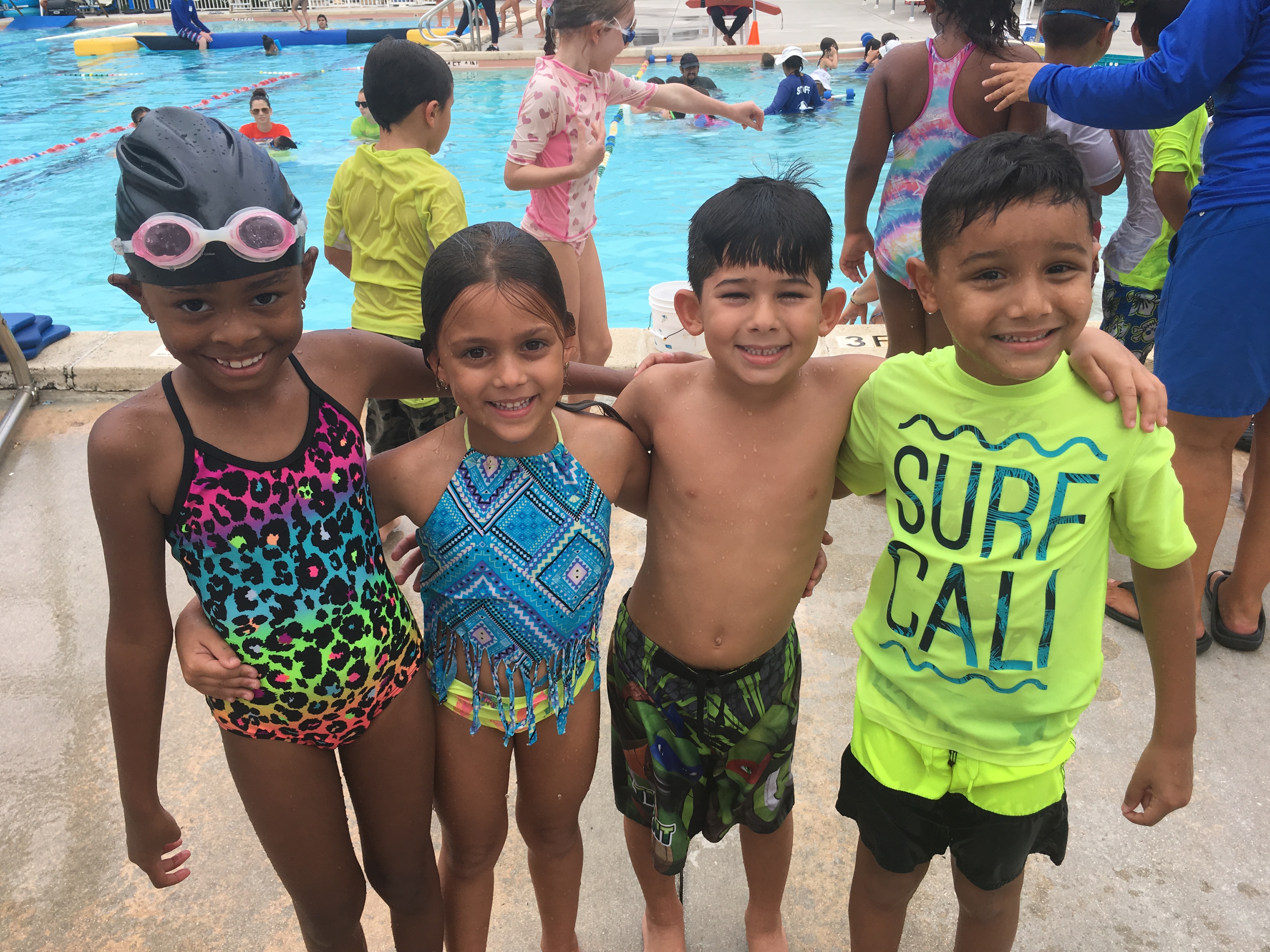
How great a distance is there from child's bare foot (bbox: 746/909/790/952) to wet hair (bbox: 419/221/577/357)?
1.51 meters

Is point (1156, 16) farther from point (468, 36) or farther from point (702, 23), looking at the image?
point (702, 23)

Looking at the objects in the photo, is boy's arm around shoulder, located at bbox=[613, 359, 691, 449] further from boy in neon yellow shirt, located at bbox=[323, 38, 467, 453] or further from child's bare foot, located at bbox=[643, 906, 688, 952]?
boy in neon yellow shirt, located at bbox=[323, 38, 467, 453]

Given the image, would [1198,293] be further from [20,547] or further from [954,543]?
[20,547]

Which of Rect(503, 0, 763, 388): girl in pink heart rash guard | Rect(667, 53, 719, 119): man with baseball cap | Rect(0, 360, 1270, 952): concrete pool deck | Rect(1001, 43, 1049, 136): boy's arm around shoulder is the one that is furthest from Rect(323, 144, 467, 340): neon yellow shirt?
Rect(667, 53, 719, 119): man with baseball cap

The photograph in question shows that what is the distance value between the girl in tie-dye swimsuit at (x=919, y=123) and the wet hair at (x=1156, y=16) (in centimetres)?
45

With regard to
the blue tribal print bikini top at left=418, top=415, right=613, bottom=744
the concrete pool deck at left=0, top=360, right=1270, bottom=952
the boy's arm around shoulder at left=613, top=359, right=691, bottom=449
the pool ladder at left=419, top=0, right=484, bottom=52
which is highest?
the pool ladder at left=419, top=0, right=484, bottom=52

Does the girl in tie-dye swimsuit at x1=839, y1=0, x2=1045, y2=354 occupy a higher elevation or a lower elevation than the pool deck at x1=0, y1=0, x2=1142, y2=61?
lower

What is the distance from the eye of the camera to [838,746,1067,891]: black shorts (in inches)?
70.2

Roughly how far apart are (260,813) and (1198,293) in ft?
9.47

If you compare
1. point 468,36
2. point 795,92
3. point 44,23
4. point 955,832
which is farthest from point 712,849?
point 44,23

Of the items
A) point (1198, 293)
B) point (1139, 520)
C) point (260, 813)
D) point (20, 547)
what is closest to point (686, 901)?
point (260, 813)

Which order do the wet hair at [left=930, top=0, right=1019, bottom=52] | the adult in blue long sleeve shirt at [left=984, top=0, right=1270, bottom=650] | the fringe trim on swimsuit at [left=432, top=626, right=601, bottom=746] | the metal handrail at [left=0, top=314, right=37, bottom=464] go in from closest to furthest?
the fringe trim on swimsuit at [left=432, top=626, right=601, bottom=746] → the adult in blue long sleeve shirt at [left=984, top=0, right=1270, bottom=650] → the wet hair at [left=930, top=0, right=1019, bottom=52] → the metal handrail at [left=0, top=314, right=37, bottom=464]

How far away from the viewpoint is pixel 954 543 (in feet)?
5.63

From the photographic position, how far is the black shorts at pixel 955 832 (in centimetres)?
178
